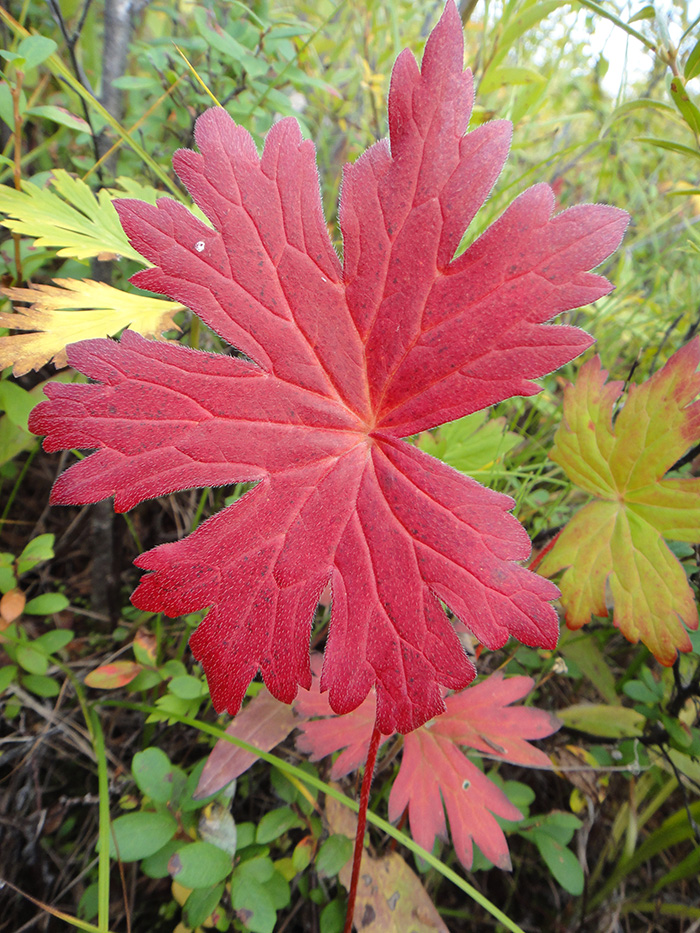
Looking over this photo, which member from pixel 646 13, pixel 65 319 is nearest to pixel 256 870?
pixel 65 319

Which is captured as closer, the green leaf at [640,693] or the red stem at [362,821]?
the red stem at [362,821]

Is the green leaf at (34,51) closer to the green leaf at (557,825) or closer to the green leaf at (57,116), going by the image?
the green leaf at (57,116)

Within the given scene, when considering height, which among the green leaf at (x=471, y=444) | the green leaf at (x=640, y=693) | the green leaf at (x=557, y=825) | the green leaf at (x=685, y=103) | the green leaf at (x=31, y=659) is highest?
the green leaf at (x=685, y=103)

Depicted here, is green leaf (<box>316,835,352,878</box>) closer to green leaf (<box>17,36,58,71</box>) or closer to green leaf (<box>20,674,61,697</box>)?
green leaf (<box>20,674,61,697</box>)

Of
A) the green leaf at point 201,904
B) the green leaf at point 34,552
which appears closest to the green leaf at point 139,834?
the green leaf at point 201,904

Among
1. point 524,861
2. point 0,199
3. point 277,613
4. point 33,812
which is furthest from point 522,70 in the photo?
point 33,812

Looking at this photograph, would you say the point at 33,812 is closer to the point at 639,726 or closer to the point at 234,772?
the point at 234,772
